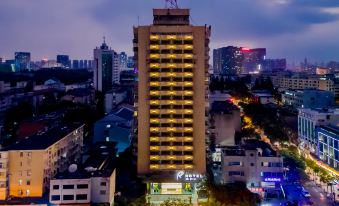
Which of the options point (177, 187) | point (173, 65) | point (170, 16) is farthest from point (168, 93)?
point (177, 187)

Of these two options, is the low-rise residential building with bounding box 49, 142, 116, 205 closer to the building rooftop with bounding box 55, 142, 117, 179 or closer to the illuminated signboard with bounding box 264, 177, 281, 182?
the building rooftop with bounding box 55, 142, 117, 179

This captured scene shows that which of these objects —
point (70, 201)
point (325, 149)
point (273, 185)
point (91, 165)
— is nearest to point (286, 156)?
point (325, 149)

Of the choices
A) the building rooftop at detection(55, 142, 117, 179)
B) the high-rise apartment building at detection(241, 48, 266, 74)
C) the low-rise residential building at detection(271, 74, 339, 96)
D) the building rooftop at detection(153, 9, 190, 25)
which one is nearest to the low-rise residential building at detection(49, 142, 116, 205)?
the building rooftop at detection(55, 142, 117, 179)

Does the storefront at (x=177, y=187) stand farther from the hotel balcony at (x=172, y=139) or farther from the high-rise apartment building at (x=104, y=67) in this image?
the high-rise apartment building at (x=104, y=67)

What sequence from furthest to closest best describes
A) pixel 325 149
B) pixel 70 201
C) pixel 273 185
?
pixel 325 149
pixel 273 185
pixel 70 201

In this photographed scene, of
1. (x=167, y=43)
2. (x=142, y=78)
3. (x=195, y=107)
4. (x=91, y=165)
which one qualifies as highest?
(x=167, y=43)

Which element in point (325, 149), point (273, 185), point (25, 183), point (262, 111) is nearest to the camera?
point (25, 183)

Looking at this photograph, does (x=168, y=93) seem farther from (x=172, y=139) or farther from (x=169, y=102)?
(x=172, y=139)

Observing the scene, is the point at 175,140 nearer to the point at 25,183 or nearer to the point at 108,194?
the point at 108,194
